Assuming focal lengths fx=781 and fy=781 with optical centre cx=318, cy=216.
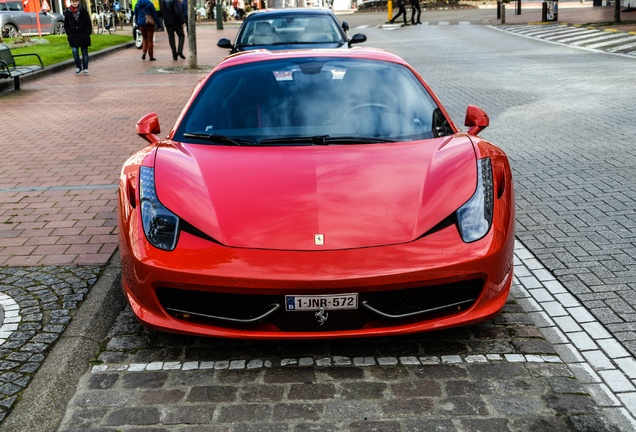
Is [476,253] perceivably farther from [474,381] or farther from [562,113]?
[562,113]

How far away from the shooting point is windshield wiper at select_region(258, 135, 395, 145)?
454cm

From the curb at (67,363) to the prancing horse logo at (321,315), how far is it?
116cm

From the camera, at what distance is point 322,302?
358cm

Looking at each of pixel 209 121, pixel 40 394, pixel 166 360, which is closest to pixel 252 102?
pixel 209 121

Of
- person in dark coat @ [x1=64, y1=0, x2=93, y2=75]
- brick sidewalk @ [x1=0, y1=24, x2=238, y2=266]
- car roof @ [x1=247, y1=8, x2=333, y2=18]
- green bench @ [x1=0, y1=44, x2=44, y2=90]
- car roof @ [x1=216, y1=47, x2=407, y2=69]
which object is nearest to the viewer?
car roof @ [x1=216, y1=47, x2=407, y2=69]

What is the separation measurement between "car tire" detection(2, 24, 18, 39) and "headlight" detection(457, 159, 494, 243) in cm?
2970

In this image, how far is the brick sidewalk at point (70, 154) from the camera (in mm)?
5801

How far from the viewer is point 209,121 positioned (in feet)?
16.0

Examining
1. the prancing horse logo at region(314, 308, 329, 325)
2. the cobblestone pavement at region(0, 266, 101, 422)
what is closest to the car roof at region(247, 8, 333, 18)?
the cobblestone pavement at region(0, 266, 101, 422)

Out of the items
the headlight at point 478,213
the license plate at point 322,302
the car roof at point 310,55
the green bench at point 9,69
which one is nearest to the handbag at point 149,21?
the green bench at point 9,69

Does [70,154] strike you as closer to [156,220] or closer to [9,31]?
[156,220]

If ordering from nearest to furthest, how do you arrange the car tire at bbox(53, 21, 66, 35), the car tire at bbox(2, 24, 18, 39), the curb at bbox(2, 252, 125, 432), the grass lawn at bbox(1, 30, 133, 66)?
the curb at bbox(2, 252, 125, 432) → the grass lawn at bbox(1, 30, 133, 66) → the car tire at bbox(2, 24, 18, 39) → the car tire at bbox(53, 21, 66, 35)

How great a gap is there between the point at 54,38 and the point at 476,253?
92.7 ft

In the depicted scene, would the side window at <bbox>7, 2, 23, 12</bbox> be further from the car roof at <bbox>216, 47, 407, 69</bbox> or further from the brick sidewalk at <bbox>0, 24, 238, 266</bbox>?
the car roof at <bbox>216, 47, 407, 69</bbox>
